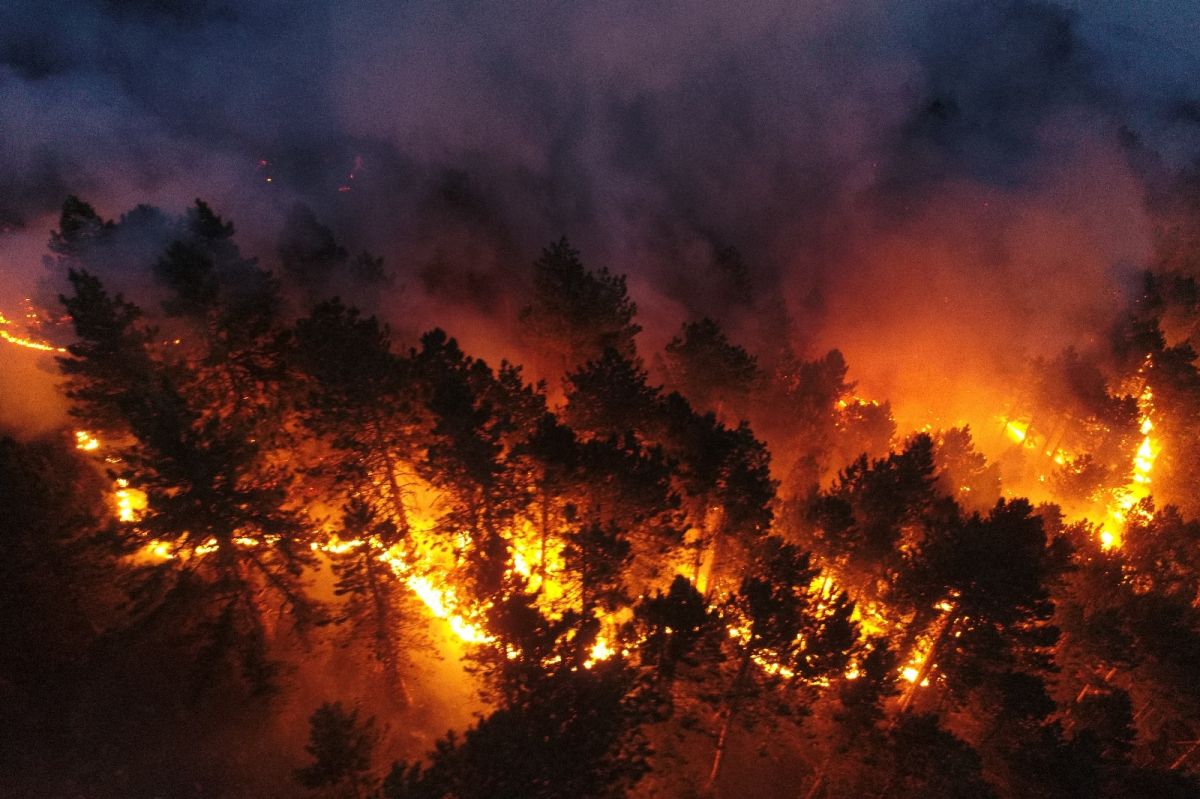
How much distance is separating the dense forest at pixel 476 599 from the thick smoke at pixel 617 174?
8362 mm

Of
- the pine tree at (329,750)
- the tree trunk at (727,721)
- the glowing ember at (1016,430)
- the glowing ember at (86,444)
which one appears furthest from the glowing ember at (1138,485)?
the glowing ember at (86,444)

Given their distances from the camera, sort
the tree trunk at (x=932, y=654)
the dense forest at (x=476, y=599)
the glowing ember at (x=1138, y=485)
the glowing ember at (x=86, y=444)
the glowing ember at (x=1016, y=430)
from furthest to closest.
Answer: the glowing ember at (x=1016, y=430)
the glowing ember at (x=1138, y=485)
the glowing ember at (x=86, y=444)
the tree trunk at (x=932, y=654)
the dense forest at (x=476, y=599)

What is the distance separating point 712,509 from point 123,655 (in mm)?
17598

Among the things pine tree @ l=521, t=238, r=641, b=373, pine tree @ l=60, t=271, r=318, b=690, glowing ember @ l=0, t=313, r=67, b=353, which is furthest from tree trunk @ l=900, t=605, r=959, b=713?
glowing ember @ l=0, t=313, r=67, b=353

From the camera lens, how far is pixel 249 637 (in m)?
16.9

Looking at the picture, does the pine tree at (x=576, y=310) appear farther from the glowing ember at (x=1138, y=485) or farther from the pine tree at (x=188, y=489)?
the glowing ember at (x=1138, y=485)

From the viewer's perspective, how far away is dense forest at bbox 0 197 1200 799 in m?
14.4

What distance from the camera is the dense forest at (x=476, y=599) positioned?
14367 millimetres

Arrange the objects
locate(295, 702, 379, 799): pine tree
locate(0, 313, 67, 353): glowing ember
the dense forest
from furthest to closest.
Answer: locate(0, 313, 67, 353): glowing ember, the dense forest, locate(295, 702, 379, 799): pine tree

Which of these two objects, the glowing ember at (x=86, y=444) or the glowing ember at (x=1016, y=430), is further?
the glowing ember at (x=1016, y=430)

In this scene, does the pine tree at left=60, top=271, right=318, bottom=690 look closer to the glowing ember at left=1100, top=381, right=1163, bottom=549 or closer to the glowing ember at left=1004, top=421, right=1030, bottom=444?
the glowing ember at left=1100, top=381, right=1163, bottom=549

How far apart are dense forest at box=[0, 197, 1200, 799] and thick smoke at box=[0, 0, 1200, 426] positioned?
8362 millimetres

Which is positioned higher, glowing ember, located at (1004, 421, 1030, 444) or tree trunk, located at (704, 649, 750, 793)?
glowing ember, located at (1004, 421, 1030, 444)

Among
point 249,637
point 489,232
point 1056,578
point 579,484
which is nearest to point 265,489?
point 249,637
